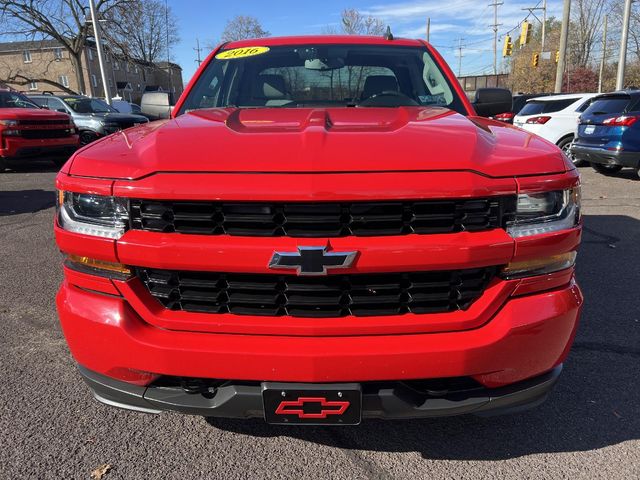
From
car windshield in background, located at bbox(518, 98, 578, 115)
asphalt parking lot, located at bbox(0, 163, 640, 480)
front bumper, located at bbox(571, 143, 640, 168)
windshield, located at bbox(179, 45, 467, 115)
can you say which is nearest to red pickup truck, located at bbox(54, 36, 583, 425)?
asphalt parking lot, located at bbox(0, 163, 640, 480)

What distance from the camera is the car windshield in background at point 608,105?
874 cm

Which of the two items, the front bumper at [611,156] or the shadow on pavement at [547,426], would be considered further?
the front bumper at [611,156]

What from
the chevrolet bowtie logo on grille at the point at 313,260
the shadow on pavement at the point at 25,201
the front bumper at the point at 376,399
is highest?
the chevrolet bowtie logo on grille at the point at 313,260

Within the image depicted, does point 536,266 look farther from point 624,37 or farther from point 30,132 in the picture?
point 624,37

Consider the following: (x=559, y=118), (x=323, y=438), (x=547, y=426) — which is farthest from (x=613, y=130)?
(x=323, y=438)

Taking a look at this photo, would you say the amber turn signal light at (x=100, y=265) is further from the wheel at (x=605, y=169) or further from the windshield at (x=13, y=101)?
the windshield at (x=13, y=101)

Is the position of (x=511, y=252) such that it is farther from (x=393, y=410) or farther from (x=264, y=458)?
(x=264, y=458)

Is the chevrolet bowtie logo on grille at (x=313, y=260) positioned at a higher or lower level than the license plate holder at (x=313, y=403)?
higher

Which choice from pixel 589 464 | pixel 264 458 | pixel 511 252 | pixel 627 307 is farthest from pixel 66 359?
pixel 627 307

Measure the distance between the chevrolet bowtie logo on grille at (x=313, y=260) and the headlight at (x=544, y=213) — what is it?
2.00ft

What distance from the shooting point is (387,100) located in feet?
9.78

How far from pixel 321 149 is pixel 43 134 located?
1057 centimetres

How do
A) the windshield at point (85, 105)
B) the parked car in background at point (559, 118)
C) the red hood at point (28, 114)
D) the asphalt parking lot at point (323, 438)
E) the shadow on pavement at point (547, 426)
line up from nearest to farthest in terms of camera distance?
1. the asphalt parking lot at point (323, 438)
2. the shadow on pavement at point (547, 426)
3. the red hood at point (28, 114)
4. the parked car in background at point (559, 118)
5. the windshield at point (85, 105)

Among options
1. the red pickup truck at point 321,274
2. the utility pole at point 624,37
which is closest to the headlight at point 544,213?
the red pickup truck at point 321,274
